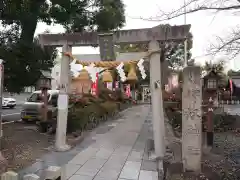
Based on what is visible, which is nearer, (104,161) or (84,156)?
(104,161)

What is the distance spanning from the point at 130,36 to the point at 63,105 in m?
3.11

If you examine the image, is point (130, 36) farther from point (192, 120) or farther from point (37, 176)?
point (37, 176)

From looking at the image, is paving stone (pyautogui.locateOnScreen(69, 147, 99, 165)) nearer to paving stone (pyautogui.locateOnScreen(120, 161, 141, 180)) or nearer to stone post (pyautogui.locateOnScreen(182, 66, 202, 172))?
paving stone (pyautogui.locateOnScreen(120, 161, 141, 180))

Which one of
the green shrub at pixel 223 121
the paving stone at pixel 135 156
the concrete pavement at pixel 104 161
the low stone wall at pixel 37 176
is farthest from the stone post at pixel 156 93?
the green shrub at pixel 223 121

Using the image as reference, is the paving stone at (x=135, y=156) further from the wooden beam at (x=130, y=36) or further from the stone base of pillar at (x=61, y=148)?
the wooden beam at (x=130, y=36)

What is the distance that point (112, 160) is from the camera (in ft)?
24.4

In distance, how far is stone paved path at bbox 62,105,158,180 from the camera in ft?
20.1

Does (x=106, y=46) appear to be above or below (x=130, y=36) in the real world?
below

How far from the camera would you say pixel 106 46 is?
827 centimetres

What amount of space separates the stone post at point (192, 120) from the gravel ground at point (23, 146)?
417cm

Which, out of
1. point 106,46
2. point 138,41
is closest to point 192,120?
point 138,41

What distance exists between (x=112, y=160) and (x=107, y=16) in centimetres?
838

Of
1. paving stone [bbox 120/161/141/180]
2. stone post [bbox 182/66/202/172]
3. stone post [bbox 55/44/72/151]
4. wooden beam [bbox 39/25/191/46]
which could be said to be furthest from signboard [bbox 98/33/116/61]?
paving stone [bbox 120/161/141/180]

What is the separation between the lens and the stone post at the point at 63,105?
27.7ft
